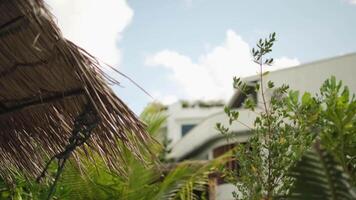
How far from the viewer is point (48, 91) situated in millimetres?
2686

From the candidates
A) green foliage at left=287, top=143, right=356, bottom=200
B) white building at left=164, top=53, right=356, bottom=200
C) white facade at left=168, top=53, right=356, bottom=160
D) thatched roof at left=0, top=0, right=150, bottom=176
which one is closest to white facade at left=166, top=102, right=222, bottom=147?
white building at left=164, top=53, right=356, bottom=200

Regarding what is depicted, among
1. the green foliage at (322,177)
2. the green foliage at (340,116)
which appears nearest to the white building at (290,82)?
the green foliage at (340,116)

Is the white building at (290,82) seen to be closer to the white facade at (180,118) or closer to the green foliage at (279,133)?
the white facade at (180,118)

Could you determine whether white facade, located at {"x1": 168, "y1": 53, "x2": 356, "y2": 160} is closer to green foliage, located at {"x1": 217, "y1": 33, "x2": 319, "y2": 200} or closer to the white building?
the white building

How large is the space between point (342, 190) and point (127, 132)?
5.70 ft

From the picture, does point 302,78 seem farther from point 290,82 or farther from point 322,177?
point 322,177

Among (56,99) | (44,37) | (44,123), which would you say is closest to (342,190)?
(44,37)

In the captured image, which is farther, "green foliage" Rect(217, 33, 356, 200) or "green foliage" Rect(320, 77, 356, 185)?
"green foliage" Rect(217, 33, 356, 200)

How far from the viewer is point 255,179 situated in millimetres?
3670

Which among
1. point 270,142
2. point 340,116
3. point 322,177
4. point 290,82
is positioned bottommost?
point 322,177

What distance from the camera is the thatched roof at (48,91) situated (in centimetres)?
223

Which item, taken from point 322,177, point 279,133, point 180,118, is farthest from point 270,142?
point 180,118

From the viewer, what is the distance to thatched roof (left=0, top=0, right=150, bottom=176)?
2232mm

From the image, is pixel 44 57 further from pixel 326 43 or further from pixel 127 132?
pixel 326 43
